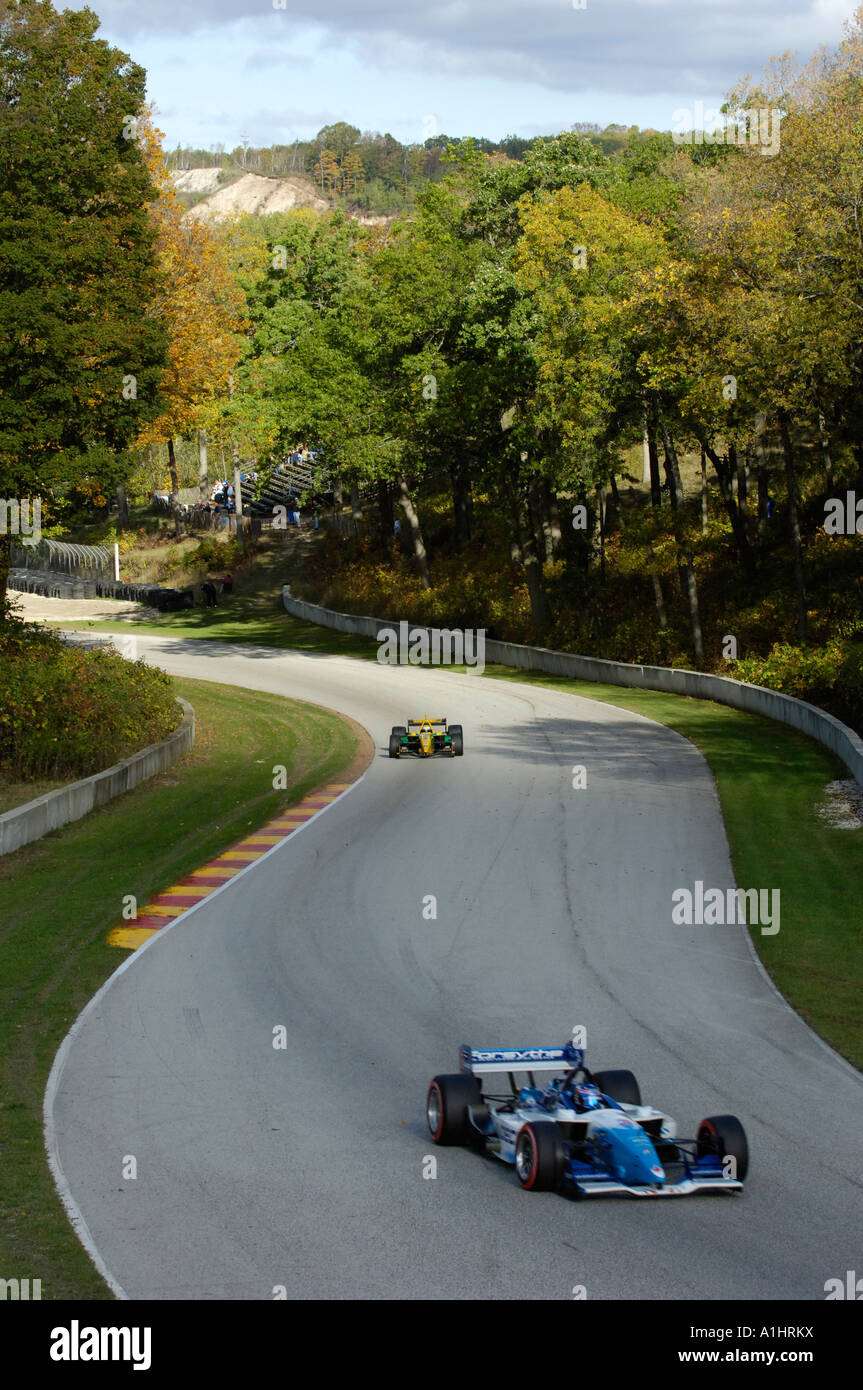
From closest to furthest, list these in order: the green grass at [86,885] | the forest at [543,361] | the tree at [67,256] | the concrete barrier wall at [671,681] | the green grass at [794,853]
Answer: the green grass at [86,885] < the green grass at [794,853] < the concrete barrier wall at [671,681] < the tree at [67,256] < the forest at [543,361]

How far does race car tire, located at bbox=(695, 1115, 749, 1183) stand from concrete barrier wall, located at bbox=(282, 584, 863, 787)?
17132mm

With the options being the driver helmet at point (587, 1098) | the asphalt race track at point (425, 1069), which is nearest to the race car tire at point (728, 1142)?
the asphalt race track at point (425, 1069)

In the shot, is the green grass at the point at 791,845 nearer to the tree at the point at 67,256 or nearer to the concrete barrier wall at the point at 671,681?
the concrete barrier wall at the point at 671,681

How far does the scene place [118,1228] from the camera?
8617mm

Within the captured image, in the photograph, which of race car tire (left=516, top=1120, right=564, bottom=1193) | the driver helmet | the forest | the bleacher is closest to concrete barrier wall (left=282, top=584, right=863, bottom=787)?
the forest

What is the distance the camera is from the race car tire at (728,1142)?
8.98 metres

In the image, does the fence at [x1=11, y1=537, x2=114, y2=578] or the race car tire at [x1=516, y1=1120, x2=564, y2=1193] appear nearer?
the race car tire at [x1=516, y1=1120, x2=564, y2=1193]

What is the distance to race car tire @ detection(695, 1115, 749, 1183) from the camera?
898 cm

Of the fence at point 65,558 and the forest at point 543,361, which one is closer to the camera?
the forest at point 543,361

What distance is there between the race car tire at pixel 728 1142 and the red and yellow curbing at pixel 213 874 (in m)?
8.64

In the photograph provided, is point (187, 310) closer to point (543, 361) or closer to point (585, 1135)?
point (543, 361)

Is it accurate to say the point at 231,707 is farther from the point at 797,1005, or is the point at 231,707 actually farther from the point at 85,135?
the point at 797,1005

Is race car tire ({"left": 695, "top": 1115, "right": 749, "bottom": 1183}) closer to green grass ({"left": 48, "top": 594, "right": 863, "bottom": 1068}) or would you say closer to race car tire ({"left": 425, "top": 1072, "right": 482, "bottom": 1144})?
race car tire ({"left": 425, "top": 1072, "right": 482, "bottom": 1144})

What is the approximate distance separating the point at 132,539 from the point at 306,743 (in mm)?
45867
